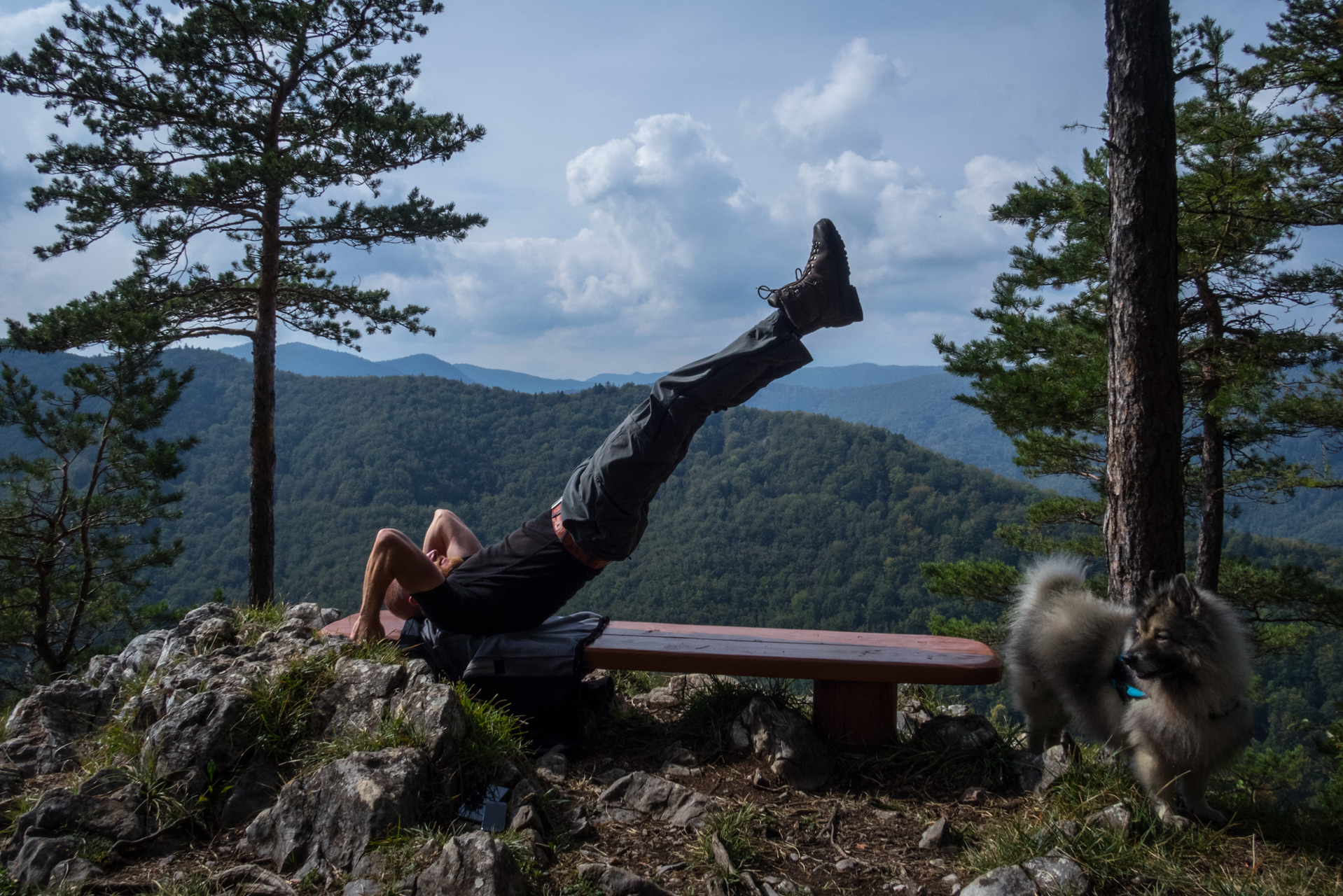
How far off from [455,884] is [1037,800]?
7.17ft

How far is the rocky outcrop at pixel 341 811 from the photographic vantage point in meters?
2.47

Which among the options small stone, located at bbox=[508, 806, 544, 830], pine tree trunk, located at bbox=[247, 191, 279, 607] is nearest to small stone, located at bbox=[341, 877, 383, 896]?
small stone, located at bbox=[508, 806, 544, 830]

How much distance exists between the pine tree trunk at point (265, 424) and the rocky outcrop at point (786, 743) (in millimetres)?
5630

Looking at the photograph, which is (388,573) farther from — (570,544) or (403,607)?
(570,544)

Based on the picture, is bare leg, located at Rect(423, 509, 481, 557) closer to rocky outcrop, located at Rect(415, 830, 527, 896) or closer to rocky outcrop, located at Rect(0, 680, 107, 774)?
rocky outcrop, located at Rect(0, 680, 107, 774)

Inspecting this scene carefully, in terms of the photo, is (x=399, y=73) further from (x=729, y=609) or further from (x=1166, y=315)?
(x=729, y=609)

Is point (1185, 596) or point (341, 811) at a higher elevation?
point (1185, 596)

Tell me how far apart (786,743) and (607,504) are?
132 cm

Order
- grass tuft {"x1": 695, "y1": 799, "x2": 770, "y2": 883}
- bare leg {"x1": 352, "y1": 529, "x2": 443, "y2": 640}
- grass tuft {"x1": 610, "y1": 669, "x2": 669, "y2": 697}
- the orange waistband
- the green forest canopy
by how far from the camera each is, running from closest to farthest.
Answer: grass tuft {"x1": 695, "y1": 799, "x2": 770, "y2": 883}
bare leg {"x1": 352, "y1": 529, "x2": 443, "y2": 640}
the orange waistband
grass tuft {"x1": 610, "y1": 669, "x2": 669, "y2": 697}
the green forest canopy

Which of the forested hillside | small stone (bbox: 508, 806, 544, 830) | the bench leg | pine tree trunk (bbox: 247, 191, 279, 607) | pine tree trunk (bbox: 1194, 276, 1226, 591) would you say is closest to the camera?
small stone (bbox: 508, 806, 544, 830)

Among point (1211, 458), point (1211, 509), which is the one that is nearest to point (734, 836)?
point (1211, 509)

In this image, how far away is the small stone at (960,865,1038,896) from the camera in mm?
2262

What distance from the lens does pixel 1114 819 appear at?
8.52 feet

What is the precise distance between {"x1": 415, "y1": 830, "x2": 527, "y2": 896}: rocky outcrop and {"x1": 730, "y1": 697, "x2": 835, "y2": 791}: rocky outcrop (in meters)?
1.29
